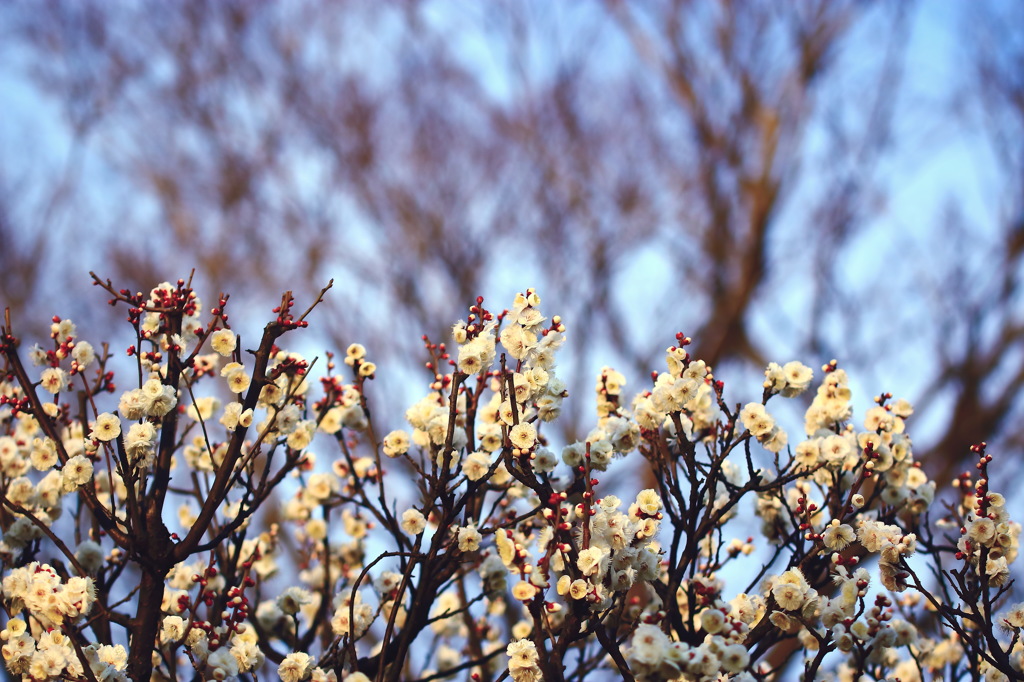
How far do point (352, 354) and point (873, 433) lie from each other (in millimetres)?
2023

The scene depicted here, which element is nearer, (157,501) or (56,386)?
(157,501)

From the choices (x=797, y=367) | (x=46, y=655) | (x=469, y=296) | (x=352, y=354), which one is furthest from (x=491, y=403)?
(x=469, y=296)

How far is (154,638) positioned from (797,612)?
2.06 m

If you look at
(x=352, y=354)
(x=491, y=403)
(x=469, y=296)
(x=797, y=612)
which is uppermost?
(x=469, y=296)

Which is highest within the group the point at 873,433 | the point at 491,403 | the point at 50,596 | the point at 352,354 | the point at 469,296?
the point at 469,296

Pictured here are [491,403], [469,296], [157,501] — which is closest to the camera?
[157,501]

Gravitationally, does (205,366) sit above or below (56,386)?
above

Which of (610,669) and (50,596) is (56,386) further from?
(610,669)

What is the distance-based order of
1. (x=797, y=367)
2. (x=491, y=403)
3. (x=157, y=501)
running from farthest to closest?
1. (x=491, y=403)
2. (x=797, y=367)
3. (x=157, y=501)

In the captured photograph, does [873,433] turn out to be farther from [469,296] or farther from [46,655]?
[469,296]

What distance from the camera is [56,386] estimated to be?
10.1 feet

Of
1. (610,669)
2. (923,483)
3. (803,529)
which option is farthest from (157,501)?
(923,483)

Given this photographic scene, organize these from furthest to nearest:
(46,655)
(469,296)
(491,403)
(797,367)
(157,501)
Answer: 1. (469,296)
2. (491,403)
3. (797,367)
4. (157,501)
5. (46,655)

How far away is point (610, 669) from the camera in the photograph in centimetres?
354
